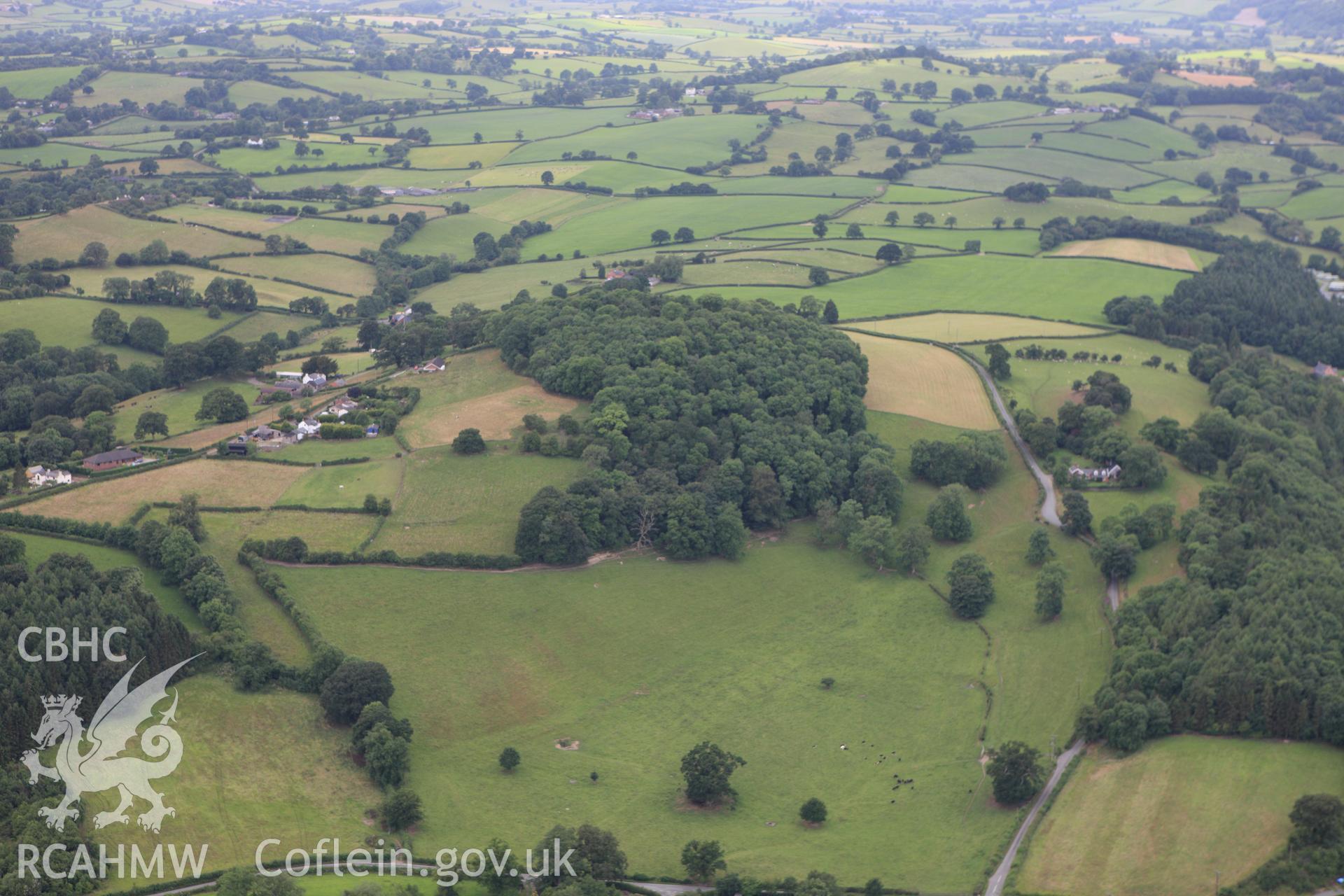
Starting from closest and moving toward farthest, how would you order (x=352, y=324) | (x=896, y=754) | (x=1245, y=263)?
(x=896, y=754) < (x=352, y=324) < (x=1245, y=263)

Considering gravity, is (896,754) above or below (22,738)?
below

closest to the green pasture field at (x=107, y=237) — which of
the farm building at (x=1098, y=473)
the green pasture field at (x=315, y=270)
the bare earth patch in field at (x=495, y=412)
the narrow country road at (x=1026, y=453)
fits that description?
the green pasture field at (x=315, y=270)

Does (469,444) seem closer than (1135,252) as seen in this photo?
Yes

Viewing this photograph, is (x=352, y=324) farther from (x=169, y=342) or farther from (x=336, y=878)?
(x=336, y=878)

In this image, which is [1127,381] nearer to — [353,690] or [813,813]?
[813,813]

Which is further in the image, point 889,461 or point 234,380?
point 234,380

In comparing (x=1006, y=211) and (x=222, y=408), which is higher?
(x=222, y=408)

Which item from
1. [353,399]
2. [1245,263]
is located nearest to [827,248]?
[1245,263]

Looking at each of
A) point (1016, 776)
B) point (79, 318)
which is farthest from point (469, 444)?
point (79, 318)
